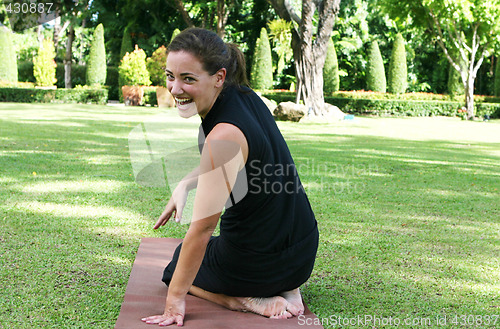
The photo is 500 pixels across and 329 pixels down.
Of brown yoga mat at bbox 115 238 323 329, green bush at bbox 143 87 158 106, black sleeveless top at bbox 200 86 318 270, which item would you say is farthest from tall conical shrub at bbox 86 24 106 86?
black sleeveless top at bbox 200 86 318 270

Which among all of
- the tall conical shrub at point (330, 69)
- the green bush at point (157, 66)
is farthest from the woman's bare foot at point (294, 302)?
the tall conical shrub at point (330, 69)

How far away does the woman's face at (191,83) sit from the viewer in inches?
93.5

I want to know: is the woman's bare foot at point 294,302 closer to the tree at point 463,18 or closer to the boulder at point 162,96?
the tree at point 463,18

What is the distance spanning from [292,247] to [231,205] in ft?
1.28

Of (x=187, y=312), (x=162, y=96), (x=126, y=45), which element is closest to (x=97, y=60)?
(x=126, y=45)

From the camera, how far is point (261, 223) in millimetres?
2537

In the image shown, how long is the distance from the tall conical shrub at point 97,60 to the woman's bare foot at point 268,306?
25.4 m

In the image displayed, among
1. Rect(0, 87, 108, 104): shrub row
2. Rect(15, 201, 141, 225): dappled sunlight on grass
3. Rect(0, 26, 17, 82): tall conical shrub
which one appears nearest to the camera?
Rect(15, 201, 141, 225): dappled sunlight on grass

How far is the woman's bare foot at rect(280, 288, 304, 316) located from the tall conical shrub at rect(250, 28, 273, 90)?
2334 cm

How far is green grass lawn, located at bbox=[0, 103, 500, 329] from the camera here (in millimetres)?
2750

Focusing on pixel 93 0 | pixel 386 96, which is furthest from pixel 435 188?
pixel 93 0

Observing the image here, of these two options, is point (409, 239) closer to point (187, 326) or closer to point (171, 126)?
point (187, 326)

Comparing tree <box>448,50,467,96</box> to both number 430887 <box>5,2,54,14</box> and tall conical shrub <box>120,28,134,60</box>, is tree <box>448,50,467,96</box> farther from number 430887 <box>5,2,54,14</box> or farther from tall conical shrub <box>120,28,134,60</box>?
number 430887 <box>5,2,54,14</box>

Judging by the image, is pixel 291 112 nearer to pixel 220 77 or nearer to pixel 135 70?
pixel 135 70
